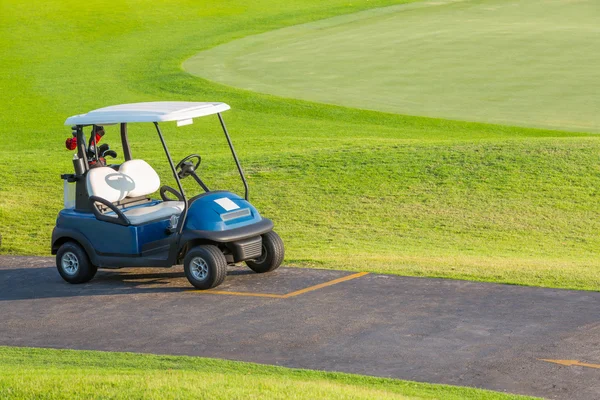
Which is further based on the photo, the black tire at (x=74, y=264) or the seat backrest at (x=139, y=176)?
the seat backrest at (x=139, y=176)

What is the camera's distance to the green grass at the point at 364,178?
1320 cm

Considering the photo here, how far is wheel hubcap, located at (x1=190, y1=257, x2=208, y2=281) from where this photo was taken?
10.9 m

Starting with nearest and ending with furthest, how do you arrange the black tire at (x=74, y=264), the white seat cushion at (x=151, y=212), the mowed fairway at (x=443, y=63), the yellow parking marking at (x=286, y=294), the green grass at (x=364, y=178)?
the yellow parking marking at (x=286, y=294) → the white seat cushion at (x=151, y=212) → the black tire at (x=74, y=264) → the green grass at (x=364, y=178) → the mowed fairway at (x=443, y=63)

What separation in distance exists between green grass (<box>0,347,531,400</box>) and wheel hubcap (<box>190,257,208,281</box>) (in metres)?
2.36

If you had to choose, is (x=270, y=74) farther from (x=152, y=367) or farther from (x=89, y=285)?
(x=152, y=367)

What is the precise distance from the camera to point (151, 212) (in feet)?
38.2

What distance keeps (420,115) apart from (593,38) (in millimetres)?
12544

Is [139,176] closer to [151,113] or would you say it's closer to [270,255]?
[151,113]

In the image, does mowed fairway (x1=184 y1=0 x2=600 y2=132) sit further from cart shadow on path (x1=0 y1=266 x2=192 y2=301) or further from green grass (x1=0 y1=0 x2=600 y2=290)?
cart shadow on path (x1=0 y1=266 x2=192 y2=301)

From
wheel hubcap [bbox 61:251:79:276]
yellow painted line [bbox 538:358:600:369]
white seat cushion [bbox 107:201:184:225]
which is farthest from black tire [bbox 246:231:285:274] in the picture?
yellow painted line [bbox 538:358:600:369]

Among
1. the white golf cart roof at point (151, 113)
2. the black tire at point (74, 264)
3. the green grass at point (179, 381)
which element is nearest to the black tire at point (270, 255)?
the white golf cart roof at point (151, 113)

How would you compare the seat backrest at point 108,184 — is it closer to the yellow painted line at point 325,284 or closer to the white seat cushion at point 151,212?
the white seat cushion at point 151,212

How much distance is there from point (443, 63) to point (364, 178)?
47.9 ft

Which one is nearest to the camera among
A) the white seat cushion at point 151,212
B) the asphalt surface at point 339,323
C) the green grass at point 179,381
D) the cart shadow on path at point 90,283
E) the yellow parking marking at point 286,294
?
the green grass at point 179,381
